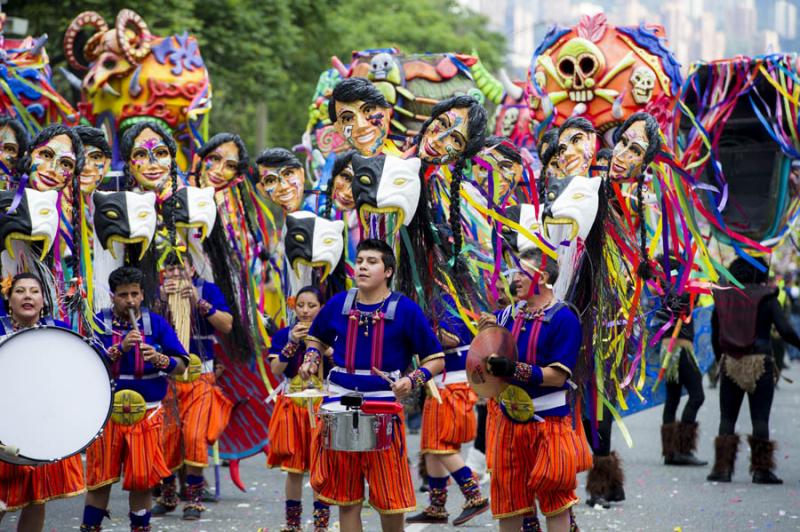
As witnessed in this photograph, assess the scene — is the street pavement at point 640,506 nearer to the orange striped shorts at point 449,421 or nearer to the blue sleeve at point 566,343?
the orange striped shorts at point 449,421

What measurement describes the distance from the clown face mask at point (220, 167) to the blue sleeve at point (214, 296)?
0.82 m

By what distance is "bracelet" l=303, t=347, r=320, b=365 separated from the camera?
278 inches

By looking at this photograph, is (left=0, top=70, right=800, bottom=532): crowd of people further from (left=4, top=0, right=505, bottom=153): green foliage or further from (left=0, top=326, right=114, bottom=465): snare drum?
(left=4, top=0, right=505, bottom=153): green foliage

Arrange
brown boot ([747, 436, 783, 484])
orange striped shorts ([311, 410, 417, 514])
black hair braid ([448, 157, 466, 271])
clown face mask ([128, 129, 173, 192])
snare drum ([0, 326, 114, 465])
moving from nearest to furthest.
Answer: snare drum ([0, 326, 114, 465]), orange striped shorts ([311, 410, 417, 514]), black hair braid ([448, 157, 466, 271]), clown face mask ([128, 129, 173, 192]), brown boot ([747, 436, 783, 484])

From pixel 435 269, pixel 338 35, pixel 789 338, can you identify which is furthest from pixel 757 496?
pixel 338 35

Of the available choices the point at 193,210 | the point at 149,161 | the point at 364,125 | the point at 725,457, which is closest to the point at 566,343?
the point at 364,125

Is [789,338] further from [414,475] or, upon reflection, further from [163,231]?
[163,231]

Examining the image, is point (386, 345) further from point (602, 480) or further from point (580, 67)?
point (580, 67)

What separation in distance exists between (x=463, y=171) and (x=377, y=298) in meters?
1.23

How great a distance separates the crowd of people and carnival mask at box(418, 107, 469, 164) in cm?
1

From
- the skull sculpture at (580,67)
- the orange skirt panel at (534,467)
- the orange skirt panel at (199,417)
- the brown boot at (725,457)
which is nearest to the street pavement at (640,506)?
the brown boot at (725,457)

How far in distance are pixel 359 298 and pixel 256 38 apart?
1514 cm

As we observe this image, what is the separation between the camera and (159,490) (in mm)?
9867

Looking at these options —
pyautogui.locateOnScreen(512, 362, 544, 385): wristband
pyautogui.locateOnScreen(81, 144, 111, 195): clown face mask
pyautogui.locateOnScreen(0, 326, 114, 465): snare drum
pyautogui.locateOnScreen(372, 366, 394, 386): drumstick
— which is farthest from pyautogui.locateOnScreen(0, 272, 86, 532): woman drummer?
pyautogui.locateOnScreen(512, 362, 544, 385): wristband
